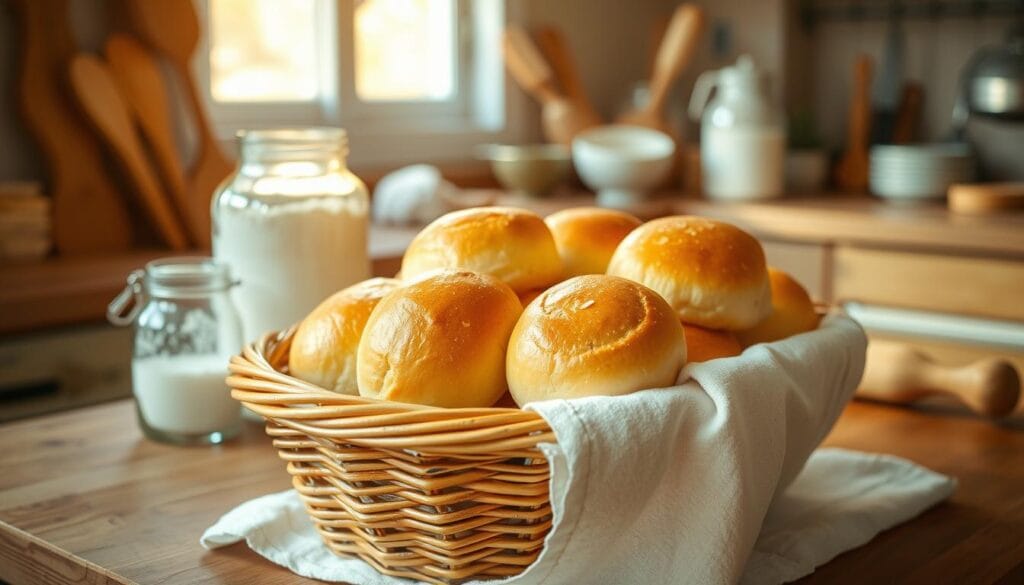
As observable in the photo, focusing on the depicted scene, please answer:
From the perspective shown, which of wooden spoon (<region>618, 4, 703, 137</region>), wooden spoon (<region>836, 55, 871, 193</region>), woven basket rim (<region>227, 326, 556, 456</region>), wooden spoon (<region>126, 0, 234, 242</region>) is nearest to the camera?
woven basket rim (<region>227, 326, 556, 456</region>)

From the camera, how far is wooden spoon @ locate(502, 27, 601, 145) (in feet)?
9.21

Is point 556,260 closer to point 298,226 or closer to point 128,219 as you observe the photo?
point 298,226

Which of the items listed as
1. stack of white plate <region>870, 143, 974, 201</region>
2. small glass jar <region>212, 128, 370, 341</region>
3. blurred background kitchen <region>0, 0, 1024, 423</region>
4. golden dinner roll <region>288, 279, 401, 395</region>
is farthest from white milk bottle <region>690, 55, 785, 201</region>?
golden dinner roll <region>288, 279, 401, 395</region>

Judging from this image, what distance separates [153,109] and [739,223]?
1.20 m

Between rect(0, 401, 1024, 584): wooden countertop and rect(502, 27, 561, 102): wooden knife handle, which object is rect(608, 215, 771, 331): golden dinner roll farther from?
rect(502, 27, 561, 102): wooden knife handle

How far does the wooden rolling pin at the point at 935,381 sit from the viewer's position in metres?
1.08

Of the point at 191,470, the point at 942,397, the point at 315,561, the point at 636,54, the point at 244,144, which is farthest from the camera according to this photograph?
the point at 636,54

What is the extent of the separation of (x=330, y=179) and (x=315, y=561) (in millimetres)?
437

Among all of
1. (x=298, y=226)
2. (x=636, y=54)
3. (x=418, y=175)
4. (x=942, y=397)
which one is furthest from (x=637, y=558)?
(x=636, y=54)

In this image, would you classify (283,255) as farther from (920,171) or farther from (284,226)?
(920,171)

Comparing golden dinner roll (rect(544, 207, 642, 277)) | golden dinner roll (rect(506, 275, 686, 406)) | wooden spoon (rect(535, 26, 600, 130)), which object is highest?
wooden spoon (rect(535, 26, 600, 130))

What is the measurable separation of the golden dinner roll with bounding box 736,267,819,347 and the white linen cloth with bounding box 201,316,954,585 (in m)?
0.04

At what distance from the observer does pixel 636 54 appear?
334cm

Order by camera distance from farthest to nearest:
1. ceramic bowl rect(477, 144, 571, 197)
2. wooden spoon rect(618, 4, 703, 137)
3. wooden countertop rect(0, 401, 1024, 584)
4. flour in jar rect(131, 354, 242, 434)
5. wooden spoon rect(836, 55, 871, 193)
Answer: wooden spoon rect(836, 55, 871, 193)
wooden spoon rect(618, 4, 703, 137)
ceramic bowl rect(477, 144, 571, 197)
flour in jar rect(131, 354, 242, 434)
wooden countertop rect(0, 401, 1024, 584)
